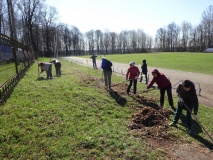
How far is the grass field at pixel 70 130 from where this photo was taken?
5309 mm

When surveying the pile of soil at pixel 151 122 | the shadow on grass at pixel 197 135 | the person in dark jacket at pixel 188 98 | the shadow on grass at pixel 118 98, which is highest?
the person in dark jacket at pixel 188 98

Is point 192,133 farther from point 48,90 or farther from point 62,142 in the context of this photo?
point 48,90

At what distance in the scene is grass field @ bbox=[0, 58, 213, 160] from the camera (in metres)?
5.31

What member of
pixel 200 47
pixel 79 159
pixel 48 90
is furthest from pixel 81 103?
pixel 200 47

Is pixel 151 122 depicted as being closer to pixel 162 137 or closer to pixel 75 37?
pixel 162 137

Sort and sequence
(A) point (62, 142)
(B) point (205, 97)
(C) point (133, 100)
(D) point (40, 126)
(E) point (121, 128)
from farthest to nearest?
(B) point (205, 97), (C) point (133, 100), (E) point (121, 128), (D) point (40, 126), (A) point (62, 142)

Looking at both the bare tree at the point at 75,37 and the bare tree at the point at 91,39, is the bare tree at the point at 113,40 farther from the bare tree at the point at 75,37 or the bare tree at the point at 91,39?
the bare tree at the point at 75,37

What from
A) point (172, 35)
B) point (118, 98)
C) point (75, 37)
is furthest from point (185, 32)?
point (118, 98)

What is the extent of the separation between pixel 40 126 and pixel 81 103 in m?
2.70

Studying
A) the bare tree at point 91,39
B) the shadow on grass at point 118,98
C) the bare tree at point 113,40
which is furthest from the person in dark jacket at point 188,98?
the bare tree at point 113,40

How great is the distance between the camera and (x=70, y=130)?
6328mm

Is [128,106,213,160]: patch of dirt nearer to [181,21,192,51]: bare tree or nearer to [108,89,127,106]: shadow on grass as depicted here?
[108,89,127,106]: shadow on grass

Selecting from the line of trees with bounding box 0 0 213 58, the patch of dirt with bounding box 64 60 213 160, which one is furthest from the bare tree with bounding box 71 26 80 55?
the patch of dirt with bounding box 64 60 213 160

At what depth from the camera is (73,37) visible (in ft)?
364
